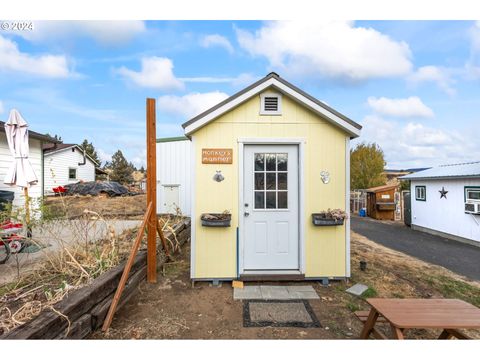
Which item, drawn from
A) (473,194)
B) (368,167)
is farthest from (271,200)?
(368,167)

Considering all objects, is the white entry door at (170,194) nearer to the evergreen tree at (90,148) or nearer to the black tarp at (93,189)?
the black tarp at (93,189)

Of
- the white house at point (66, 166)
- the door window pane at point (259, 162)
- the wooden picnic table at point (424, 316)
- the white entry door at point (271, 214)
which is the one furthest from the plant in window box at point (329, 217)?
the white house at point (66, 166)

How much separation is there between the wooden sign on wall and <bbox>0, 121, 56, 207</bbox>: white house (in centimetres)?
473

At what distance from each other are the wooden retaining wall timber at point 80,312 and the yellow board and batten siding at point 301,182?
4.03ft

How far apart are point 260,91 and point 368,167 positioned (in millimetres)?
16059

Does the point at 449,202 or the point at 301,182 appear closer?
the point at 301,182

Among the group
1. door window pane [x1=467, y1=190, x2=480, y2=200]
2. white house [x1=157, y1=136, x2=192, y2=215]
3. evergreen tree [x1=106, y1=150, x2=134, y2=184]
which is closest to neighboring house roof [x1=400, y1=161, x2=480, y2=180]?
door window pane [x1=467, y1=190, x2=480, y2=200]

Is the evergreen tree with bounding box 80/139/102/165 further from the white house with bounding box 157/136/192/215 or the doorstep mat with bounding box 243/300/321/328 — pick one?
the doorstep mat with bounding box 243/300/321/328

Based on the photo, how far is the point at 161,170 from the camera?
35.1 ft

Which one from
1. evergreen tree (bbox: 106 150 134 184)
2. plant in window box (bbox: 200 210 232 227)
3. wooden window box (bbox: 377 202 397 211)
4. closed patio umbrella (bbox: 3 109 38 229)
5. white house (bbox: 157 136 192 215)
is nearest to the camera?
plant in window box (bbox: 200 210 232 227)

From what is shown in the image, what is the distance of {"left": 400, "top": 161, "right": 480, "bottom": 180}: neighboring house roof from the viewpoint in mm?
7871

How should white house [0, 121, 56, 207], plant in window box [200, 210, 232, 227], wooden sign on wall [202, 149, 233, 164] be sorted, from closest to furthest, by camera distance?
plant in window box [200, 210, 232, 227] → wooden sign on wall [202, 149, 233, 164] → white house [0, 121, 56, 207]

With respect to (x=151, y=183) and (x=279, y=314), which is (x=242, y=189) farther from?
(x=279, y=314)

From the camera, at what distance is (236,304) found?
10.9ft
